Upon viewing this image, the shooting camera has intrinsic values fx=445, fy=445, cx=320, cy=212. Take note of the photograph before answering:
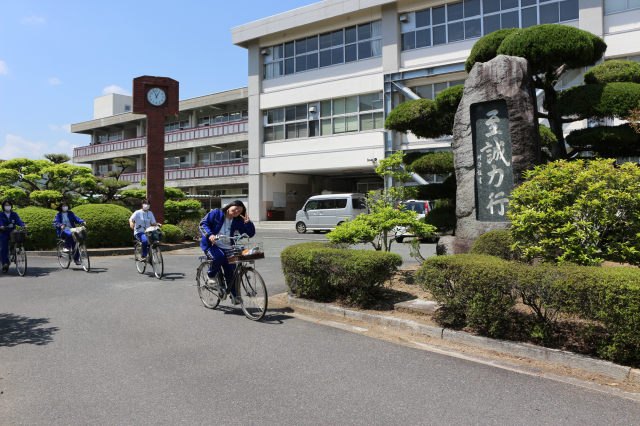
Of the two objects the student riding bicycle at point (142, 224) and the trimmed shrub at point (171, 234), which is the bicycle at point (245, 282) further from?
the trimmed shrub at point (171, 234)

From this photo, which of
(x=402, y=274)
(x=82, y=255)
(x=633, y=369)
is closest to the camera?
(x=633, y=369)

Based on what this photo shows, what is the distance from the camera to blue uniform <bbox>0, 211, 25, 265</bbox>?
32.1 ft

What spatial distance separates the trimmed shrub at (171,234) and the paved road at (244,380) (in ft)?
33.7

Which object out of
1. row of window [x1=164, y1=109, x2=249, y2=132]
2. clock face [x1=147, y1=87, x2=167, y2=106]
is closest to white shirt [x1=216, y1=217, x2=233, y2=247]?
clock face [x1=147, y1=87, x2=167, y2=106]

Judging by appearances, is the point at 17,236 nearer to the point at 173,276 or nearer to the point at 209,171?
the point at 173,276

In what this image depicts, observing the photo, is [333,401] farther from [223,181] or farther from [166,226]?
[223,181]

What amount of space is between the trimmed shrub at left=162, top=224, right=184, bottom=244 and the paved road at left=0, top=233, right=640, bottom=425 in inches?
404

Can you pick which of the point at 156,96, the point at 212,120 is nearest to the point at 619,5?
the point at 156,96

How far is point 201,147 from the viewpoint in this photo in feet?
121

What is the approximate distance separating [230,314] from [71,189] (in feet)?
46.2

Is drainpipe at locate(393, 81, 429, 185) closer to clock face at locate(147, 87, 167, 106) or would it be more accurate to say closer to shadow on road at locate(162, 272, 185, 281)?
clock face at locate(147, 87, 167, 106)

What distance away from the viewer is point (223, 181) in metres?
32.9

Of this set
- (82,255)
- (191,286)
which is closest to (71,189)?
(82,255)

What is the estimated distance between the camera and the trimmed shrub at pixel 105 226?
1400 cm
